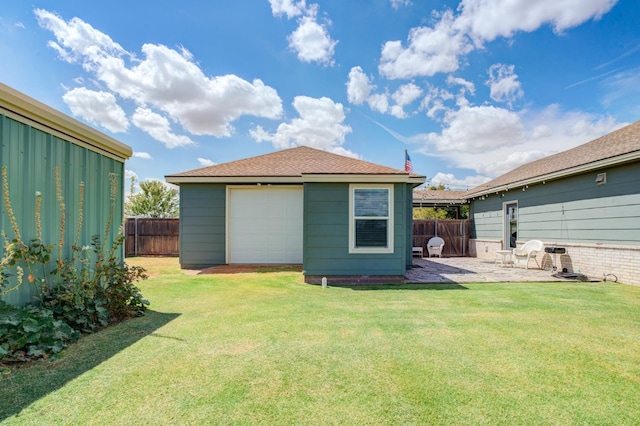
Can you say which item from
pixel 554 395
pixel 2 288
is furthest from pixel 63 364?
pixel 554 395

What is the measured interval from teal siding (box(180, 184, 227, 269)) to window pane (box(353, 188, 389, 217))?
4.76 metres

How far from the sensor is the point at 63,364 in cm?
273

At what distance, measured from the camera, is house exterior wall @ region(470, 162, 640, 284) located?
22.6 feet

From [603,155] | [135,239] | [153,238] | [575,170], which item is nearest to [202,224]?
[153,238]

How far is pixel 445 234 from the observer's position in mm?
13750

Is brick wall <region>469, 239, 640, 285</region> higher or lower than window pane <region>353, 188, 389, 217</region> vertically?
lower

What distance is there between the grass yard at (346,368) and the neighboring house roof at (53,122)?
8.29 ft

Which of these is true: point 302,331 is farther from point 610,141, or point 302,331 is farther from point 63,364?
point 610,141

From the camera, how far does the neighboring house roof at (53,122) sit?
3051mm

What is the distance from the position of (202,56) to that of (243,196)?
541 centimetres

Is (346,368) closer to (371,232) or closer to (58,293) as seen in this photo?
(58,293)

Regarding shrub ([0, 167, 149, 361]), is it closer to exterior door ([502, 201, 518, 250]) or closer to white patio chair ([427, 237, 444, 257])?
white patio chair ([427, 237, 444, 257])

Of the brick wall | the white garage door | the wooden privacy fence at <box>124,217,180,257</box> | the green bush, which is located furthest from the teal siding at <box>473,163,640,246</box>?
the wooden privacy fence at <box>124,217,180,257</box>

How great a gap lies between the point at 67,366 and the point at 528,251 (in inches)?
437
